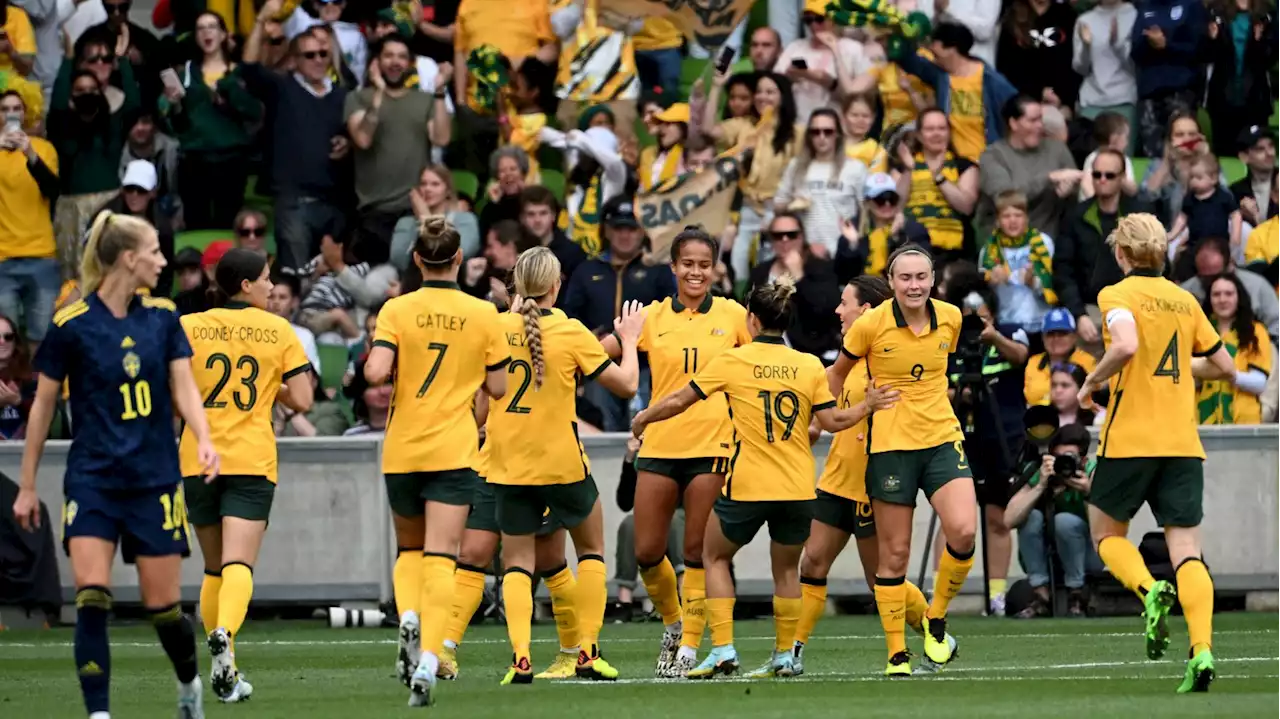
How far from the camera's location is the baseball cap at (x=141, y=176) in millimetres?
21469

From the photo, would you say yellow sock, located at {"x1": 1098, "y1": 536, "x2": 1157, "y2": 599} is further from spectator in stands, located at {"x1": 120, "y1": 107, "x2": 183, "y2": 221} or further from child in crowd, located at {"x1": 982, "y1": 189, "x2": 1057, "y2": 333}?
spectator in stands, located at {"x1": 120, "y1": 107, "x2": 183, "y2": 221}

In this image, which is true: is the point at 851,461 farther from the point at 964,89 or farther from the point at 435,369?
the point at 964,89

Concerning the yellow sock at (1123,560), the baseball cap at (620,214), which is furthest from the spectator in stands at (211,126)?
the yellow sock at (1123,560)

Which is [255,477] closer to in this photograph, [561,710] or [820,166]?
[561,710]

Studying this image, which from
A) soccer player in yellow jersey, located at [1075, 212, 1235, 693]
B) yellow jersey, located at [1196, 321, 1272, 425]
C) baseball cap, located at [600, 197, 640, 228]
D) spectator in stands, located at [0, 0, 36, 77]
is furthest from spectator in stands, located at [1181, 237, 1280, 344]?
spectator in stands, located at [0, 0, 36, 77]

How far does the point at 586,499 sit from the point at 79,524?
3.38 metres

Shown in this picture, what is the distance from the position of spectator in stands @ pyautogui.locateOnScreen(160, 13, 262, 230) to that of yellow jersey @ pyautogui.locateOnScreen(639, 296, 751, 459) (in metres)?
9.29

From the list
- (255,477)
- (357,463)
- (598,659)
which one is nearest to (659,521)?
(598,659)

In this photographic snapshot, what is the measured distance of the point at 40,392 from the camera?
9.75 m

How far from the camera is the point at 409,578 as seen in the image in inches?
465

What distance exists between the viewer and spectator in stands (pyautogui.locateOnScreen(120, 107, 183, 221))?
874 inches

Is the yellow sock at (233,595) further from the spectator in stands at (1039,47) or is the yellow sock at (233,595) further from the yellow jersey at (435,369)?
the spectator in stands at (1039,47)

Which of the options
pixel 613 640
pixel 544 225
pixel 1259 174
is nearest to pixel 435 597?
pixel 613 640

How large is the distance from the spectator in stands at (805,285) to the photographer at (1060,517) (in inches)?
77.0
